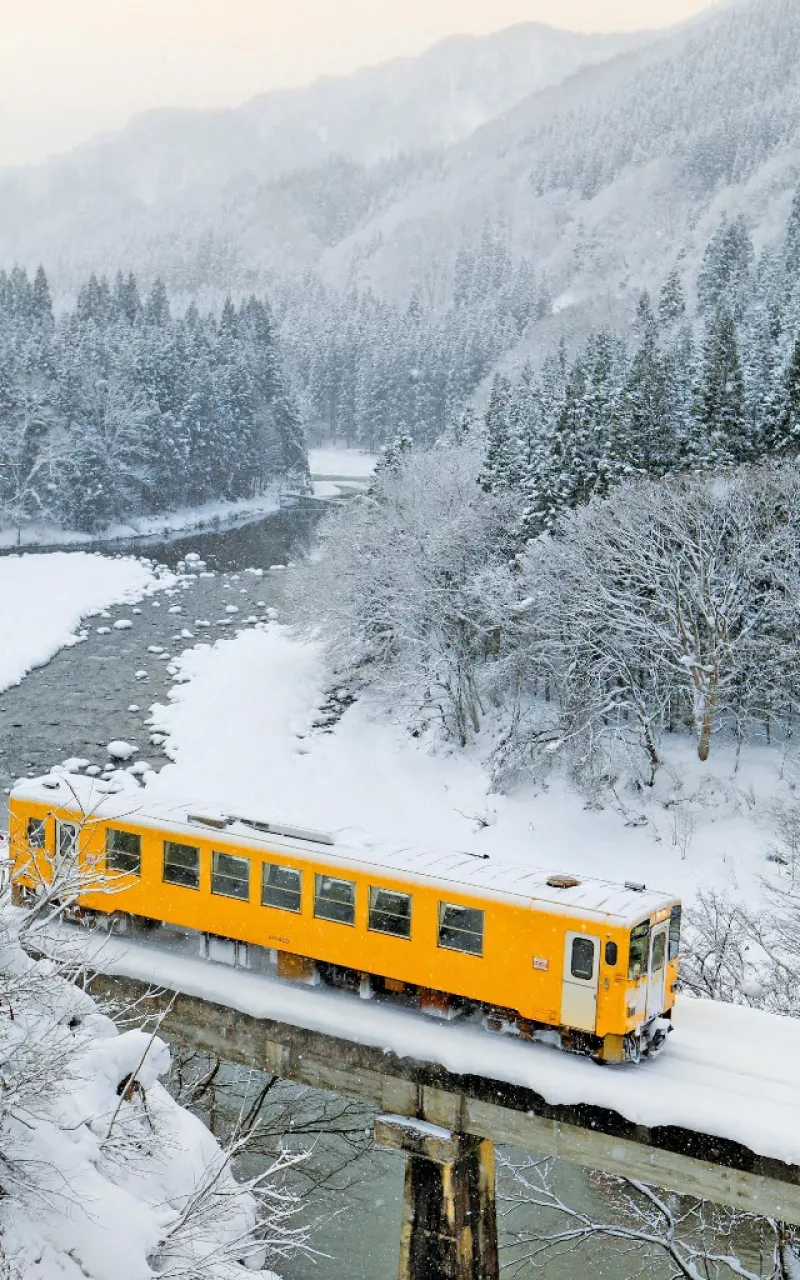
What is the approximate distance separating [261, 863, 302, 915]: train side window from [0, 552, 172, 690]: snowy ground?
98.9 feet

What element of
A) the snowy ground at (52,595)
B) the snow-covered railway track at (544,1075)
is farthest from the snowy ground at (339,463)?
the snow-covered railway track at (544,1075)

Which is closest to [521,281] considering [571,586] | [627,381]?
[627,381]

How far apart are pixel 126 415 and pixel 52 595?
931 inches

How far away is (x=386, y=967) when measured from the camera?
54.5ft

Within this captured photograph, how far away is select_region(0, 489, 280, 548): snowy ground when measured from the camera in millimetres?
69812

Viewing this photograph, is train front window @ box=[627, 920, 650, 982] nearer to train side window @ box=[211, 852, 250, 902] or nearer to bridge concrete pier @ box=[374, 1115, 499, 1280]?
bridge concrete pier @ box=[374, 1115, 499, 1280]

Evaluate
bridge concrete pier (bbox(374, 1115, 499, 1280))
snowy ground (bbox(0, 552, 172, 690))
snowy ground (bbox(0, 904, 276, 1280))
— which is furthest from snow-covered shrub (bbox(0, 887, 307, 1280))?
snowy ground (bbox(0, 552, 172, 690))

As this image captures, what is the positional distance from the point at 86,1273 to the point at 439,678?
102 ft

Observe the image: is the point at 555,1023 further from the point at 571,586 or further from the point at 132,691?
the point at 132,691

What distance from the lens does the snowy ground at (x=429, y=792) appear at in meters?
31.0

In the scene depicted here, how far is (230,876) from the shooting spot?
1792 cm

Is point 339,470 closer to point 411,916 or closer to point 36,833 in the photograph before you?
point 36,833

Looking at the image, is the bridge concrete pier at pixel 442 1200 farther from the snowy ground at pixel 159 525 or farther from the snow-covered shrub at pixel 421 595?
the snowy ground at pixel 159 525

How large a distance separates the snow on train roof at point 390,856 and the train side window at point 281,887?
33 centimetres
